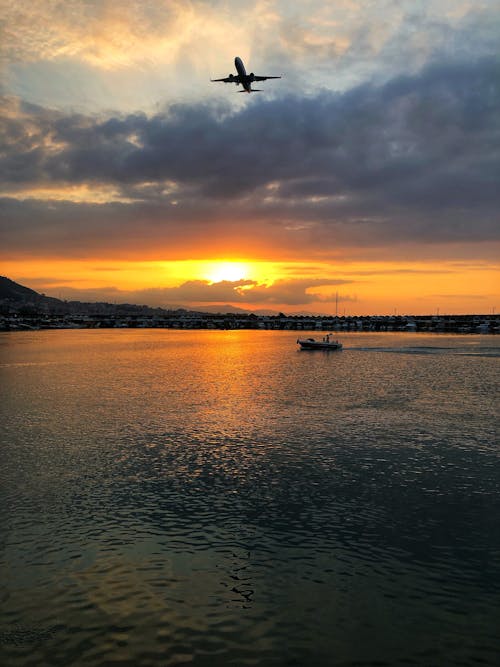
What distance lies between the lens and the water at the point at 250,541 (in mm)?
14133

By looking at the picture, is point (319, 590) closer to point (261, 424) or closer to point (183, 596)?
point (183, 596)

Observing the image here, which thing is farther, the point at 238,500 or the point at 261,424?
the point at 261,424

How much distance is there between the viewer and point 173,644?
45.6 feet

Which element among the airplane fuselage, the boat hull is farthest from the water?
the boat hull

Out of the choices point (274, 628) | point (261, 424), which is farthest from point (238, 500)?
point (261, 424)

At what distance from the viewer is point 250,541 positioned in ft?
66.5

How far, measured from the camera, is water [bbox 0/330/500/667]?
14133 mm

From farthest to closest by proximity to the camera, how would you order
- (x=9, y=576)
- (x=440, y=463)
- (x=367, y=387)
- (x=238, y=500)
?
1. (x=367, y=387)
2. (x=440, y=463)
3. (x=238, y=500)
4. (x=9, y=576)

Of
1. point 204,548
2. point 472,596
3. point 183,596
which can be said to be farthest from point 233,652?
point 472,596

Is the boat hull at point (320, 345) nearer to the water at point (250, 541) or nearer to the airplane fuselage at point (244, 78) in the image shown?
the airplane fuselage at point (244, 78)

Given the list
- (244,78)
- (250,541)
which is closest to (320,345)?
(244,78)

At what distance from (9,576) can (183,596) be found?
6.02m

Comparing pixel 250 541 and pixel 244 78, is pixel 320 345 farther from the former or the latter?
pixel 250 541

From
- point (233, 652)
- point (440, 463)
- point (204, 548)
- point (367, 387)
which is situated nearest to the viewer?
point (233, 652)
